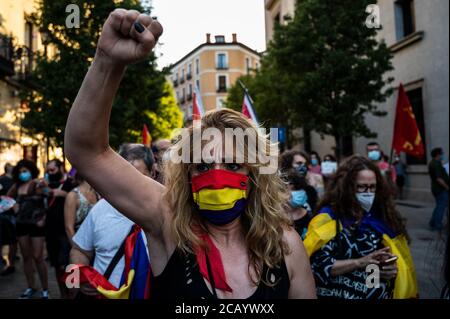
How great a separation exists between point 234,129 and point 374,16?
1312cm

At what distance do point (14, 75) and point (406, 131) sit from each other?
44.5 ft

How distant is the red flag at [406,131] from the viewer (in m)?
6.92

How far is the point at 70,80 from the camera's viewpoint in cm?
1132

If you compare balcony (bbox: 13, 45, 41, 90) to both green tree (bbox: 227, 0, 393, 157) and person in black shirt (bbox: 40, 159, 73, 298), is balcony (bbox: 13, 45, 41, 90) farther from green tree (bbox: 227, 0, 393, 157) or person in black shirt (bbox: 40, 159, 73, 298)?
person in black shirt (bbox: 40, 159, 73, 298)

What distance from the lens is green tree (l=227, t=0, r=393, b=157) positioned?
481 inches

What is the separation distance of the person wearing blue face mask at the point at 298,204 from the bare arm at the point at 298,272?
6.16ft

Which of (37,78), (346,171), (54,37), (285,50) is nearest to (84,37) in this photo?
(54,37)

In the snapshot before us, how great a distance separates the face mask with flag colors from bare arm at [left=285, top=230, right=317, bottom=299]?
0.26 metres

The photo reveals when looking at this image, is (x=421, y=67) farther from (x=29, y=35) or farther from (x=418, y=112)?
(x=29, y=35)

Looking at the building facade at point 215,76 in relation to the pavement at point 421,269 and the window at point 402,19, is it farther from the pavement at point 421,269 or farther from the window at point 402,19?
the pavement at point 421,269

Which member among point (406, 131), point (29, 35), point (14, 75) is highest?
point (29, 35)

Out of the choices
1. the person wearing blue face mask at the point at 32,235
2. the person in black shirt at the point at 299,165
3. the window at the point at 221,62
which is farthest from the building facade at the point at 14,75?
the window at the point at 221,62

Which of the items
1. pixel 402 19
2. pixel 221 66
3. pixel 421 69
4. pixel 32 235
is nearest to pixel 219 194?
pixel 32 235
